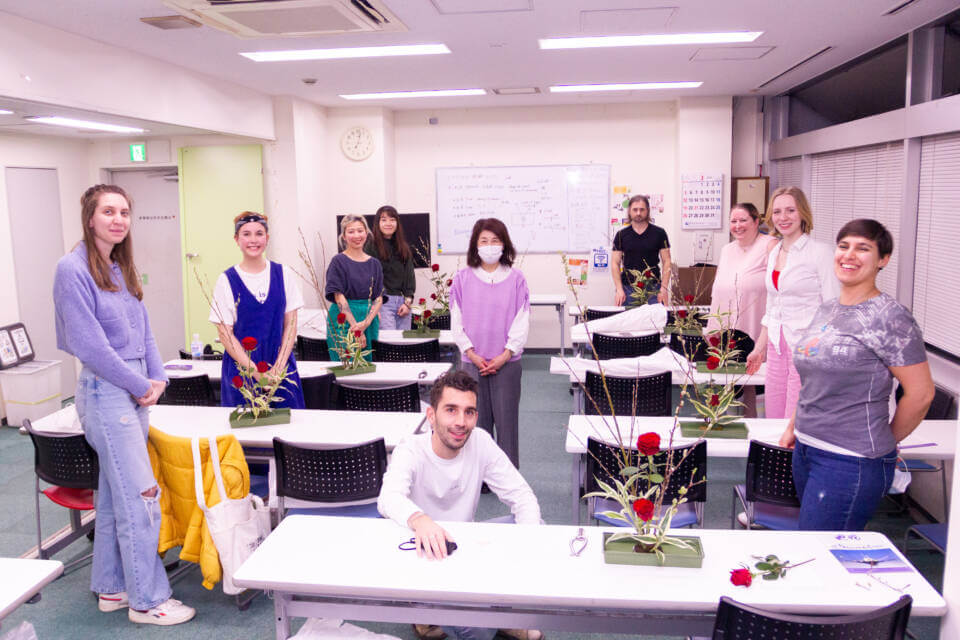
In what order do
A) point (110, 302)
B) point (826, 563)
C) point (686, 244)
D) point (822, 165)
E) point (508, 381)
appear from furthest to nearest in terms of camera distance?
point (686, 244)
point (822, 165)
point (508, 381)
point (110, 302)
point (826, 563)

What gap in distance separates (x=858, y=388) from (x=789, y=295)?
52.2 inches

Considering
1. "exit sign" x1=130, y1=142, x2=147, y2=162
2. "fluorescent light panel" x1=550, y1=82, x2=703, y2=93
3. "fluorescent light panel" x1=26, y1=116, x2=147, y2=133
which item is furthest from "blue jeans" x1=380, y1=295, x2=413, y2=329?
"exit sign" x1=130, y1=142, x2=147, y2=162

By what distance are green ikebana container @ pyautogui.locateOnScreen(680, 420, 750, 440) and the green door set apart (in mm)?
5099

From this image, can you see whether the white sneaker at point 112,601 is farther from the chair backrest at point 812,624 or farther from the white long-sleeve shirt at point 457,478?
the chair backrest at point 812,624

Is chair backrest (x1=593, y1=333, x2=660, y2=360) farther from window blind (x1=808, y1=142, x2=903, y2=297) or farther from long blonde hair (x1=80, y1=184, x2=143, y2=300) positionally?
long blonde hair (x1=80, y1=184, x2=143, y2=300)

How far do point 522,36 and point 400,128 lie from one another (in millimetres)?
3939

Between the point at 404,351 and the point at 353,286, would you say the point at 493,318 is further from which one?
the point at 353,286

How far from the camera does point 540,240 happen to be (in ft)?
27.0

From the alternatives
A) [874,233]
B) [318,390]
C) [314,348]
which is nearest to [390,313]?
[314,348]

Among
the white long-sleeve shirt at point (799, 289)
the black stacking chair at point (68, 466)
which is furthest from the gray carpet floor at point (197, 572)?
the white long-sleeve shirt at point (799, 289)

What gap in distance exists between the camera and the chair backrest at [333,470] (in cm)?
284

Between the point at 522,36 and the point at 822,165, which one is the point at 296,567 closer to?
the point at 522,36

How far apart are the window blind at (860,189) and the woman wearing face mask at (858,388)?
2.74 m

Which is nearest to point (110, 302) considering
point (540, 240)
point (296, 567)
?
point (296, 567)
